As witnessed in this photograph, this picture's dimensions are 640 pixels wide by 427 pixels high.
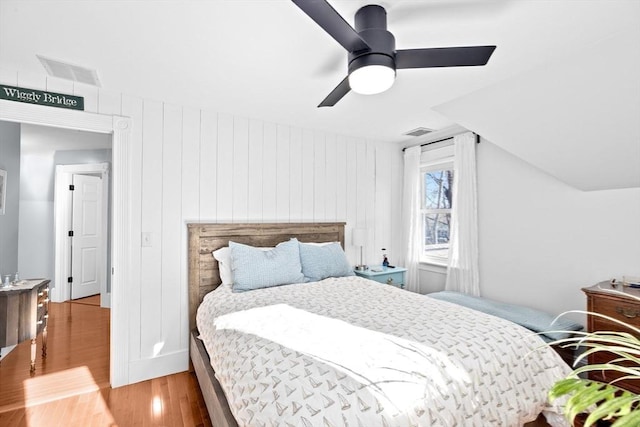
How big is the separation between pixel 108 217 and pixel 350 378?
498 centimetres

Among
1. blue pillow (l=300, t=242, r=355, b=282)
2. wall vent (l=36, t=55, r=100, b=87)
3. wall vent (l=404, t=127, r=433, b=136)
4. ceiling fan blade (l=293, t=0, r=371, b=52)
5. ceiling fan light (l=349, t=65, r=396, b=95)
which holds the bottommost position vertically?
blue pillow (l=300, t=242, r=355, b=282)

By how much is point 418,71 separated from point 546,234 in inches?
75.4

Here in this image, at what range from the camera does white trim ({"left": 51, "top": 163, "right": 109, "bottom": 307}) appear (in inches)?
192

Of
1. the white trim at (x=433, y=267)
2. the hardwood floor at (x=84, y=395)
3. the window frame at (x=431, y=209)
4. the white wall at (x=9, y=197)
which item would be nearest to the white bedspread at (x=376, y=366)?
the hardwood floor at (x=84, y=395)

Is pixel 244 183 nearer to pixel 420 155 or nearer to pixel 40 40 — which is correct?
pixel 40 40

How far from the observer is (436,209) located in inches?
159

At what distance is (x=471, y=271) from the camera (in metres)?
3.39

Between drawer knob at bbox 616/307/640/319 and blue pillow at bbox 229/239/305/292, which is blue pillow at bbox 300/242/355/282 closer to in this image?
blue pillow at bbox 229/239/305/292

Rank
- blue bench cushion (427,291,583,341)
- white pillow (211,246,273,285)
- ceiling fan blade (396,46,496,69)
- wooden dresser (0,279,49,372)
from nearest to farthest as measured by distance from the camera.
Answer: ceiling fan blade (396,46,496,69) → blue bench cushion (427,291,583,341) → wooden dresser (0,279,49,372) → white pillow (211,246,273,285)

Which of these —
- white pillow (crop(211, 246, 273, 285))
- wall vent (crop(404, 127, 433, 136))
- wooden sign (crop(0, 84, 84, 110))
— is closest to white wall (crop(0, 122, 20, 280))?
wooden sign (crop(0, 84, 84, 110))

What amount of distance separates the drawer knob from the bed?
0.69m

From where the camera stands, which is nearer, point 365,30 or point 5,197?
point 365,30

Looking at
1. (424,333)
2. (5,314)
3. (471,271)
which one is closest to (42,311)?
(5,314)

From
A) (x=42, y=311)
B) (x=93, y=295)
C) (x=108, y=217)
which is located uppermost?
(x=108, y=217)
